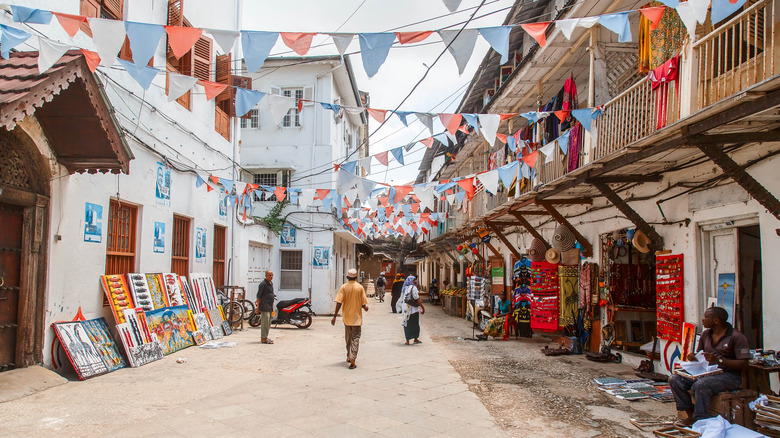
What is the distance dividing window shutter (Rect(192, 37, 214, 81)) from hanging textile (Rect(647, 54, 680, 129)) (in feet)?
31.7

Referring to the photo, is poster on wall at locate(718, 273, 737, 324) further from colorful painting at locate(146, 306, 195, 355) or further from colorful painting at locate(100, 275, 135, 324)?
colorful painting at locate(146, 306, 195, 355)

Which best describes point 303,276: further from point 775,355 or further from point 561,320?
point 775,355

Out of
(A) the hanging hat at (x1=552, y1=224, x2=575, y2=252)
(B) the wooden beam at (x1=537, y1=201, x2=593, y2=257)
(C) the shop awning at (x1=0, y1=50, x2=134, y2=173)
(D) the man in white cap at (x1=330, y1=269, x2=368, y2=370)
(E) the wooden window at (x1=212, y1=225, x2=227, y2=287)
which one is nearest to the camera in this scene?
(C) the shop awning at (x1=0, y1=50, x2=134, y2=173)

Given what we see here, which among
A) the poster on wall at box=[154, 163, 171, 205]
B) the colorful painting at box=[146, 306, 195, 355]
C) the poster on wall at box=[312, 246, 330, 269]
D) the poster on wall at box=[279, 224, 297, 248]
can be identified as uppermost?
the poster on wall at box=[154, 163, 171, 205]

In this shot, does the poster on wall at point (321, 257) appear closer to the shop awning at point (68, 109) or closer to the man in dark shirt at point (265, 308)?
the man in dark shirt at point (265, 308)

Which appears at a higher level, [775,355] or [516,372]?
[775,355]

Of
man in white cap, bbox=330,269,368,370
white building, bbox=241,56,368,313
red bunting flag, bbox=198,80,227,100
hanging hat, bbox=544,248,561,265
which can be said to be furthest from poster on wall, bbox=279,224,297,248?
red bunting flag, bbox=198,80,227,100

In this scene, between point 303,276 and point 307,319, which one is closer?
point 307,319

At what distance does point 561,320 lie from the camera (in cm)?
1241

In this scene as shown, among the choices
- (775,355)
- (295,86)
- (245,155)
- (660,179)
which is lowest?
(775,355)

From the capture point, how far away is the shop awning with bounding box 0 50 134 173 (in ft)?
18.3

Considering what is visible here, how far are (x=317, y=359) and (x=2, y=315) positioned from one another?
195 inches

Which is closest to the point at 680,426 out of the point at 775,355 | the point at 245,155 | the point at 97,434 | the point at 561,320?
the point at 775,355

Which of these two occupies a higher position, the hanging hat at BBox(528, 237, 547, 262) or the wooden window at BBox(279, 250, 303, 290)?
the hanging hat at BBox(528, 237, 547, 262)
